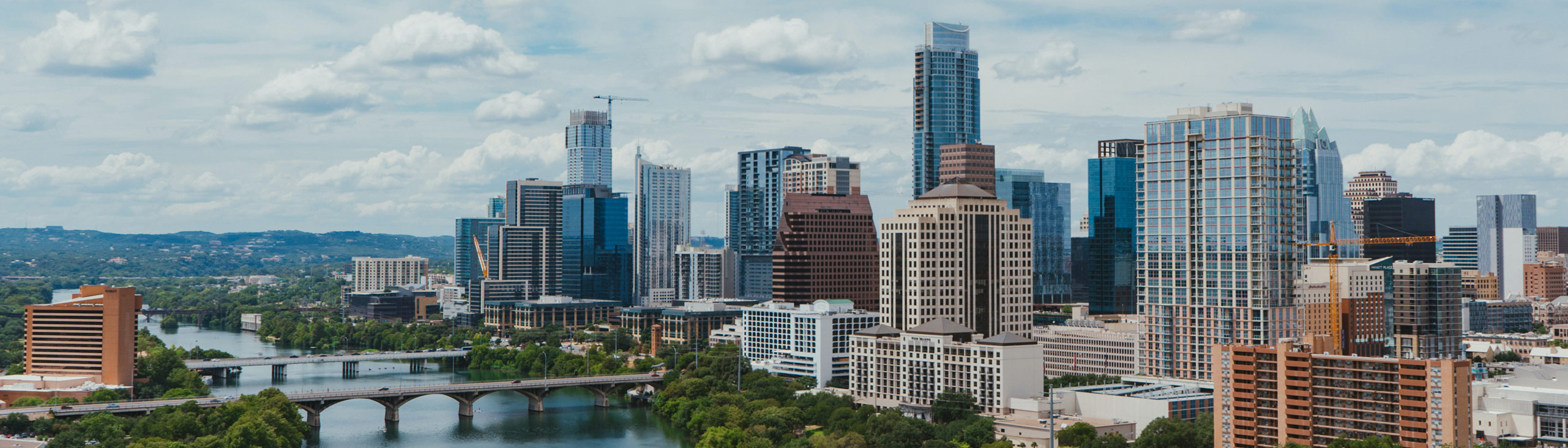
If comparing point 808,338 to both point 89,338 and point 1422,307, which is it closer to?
point 1422,307

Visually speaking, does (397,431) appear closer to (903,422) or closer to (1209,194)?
(903,422)

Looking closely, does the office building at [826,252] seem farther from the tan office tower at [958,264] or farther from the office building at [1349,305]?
the office building at [1349,305]

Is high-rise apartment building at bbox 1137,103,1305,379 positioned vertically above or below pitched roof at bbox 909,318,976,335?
above

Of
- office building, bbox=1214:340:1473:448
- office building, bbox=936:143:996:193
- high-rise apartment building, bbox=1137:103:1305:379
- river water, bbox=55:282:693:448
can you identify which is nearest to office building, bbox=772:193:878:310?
office building, bbox=936:143:996:193

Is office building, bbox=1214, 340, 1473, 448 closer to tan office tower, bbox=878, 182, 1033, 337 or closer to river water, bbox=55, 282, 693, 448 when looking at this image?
river water, bbox=55, 282, 693, 448

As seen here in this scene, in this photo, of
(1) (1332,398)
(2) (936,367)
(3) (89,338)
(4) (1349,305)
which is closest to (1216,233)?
(4) (1349,305)
